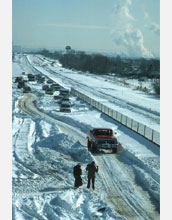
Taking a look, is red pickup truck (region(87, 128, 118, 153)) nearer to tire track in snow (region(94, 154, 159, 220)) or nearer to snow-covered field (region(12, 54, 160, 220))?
snow-covered field (region(12, 54, 160, 220))

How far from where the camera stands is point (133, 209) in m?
12.7

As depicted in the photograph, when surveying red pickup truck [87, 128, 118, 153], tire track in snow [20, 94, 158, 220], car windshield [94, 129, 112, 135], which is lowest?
tire track in snow [20, 94, 158, 220]

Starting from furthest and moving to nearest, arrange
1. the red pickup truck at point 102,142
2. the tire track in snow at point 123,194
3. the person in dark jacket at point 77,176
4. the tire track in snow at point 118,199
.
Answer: the red pickup truck at point 102,142 → the person in dark jacket at point 77,176 → the tire track in snow at point 123,194 → the tire track in snow at point 118,199

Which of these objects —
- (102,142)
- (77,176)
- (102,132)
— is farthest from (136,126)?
(77,176)

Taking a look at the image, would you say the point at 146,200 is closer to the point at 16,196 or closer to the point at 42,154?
the point at 16,196

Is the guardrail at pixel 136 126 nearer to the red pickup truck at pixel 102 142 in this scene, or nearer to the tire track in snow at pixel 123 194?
the red pickup truck at pixel 102 142

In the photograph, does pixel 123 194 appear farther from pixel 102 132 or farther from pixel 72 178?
pixel 102 132

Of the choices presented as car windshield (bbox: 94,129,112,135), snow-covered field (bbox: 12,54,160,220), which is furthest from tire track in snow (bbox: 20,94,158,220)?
car windshield (bbox: 94,129,112,135)

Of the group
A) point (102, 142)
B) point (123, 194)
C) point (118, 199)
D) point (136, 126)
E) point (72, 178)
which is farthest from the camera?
point (136, 126)

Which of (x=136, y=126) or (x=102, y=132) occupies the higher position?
(x=102, y=132)

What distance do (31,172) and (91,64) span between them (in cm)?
13651

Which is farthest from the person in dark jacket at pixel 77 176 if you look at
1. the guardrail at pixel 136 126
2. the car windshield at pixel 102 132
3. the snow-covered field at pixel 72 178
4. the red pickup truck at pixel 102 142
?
the guardrail at pixel 136 126

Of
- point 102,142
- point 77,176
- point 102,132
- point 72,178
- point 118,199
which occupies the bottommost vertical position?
point 118,199

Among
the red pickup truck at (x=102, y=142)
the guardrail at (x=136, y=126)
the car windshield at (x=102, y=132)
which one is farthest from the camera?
the guardrail at (x=136, y=126)
